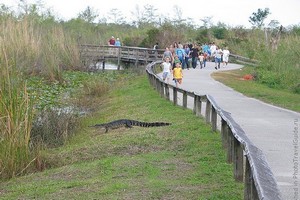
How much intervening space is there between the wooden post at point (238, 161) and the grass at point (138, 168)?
0.35 feet

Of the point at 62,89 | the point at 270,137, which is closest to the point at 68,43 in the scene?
the point at 62,89

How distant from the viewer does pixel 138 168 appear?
9008mm

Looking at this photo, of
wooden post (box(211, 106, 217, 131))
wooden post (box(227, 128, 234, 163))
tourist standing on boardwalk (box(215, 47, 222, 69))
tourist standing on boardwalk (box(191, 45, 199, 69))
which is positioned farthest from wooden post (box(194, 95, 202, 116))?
tourist standing on boardwalk (box(215, 47, 222, 69))

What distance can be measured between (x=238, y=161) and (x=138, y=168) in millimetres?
1902

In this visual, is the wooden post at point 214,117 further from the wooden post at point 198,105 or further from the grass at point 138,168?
the wooden post at point 198,105

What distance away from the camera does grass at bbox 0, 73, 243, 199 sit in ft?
25.0

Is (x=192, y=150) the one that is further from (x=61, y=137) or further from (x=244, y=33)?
(x=244, y=33)

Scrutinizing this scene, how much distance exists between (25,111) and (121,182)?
261 centimetres

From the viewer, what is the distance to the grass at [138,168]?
763 cm

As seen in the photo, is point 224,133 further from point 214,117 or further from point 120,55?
point 120,55

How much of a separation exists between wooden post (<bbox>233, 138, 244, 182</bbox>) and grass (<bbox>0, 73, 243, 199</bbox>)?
11cm

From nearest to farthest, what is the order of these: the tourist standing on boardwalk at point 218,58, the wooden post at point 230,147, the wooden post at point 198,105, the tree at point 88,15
→ the wooden post at point 230,147 < the wooden post at point 198,105 < the tourist standing on boardwalk at point 218,58 < the tree at point 88,15

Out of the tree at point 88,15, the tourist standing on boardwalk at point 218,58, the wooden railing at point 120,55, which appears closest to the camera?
the wooden railing at point 120,55

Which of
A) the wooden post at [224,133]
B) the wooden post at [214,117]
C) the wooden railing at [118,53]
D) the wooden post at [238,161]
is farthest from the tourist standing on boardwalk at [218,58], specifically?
the wooden post at [238,161]
